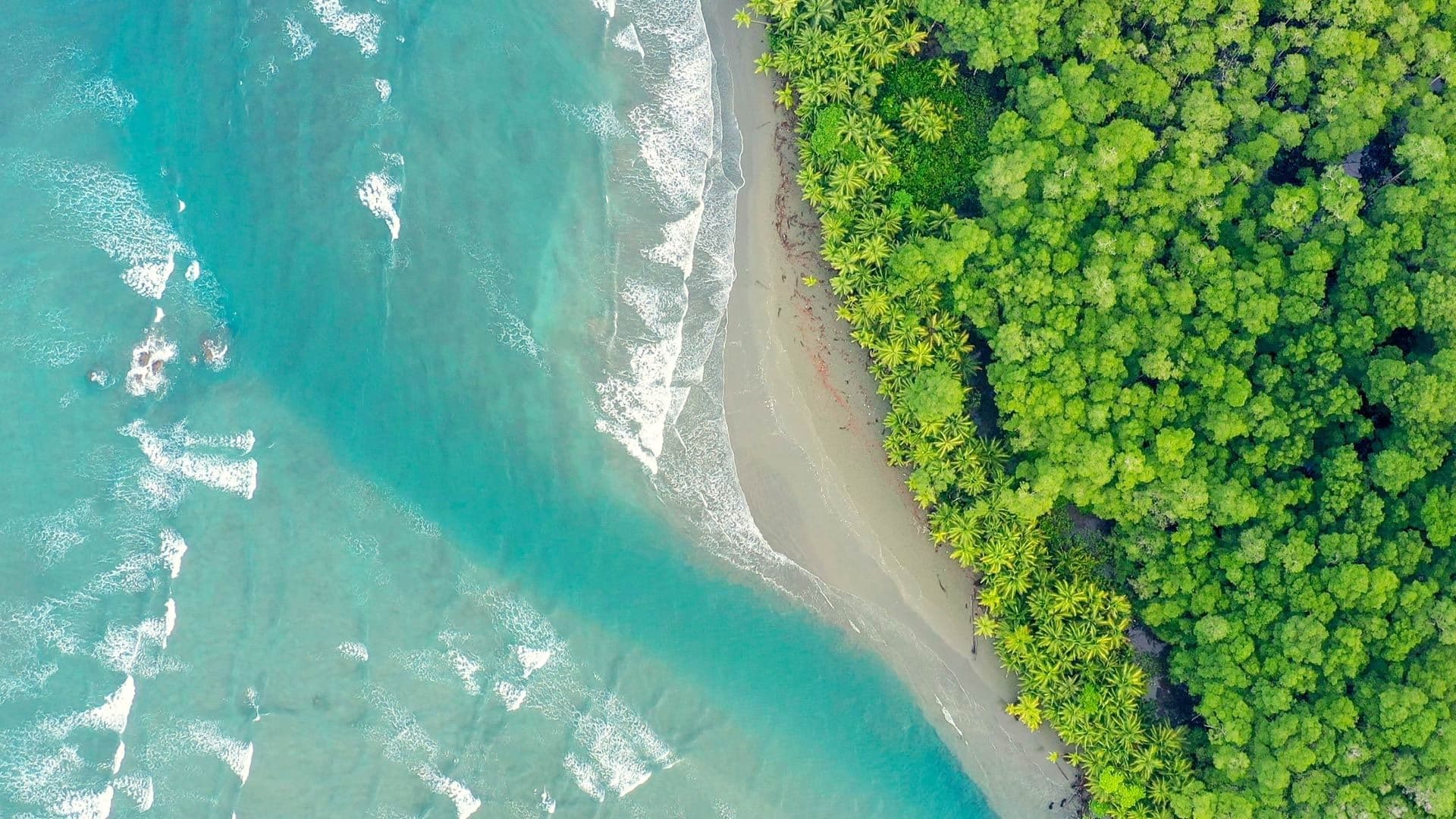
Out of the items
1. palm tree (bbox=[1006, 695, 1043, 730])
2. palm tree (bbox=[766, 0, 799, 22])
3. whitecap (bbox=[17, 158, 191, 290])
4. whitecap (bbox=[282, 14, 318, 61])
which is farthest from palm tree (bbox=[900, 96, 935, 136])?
whitecap (bbox=[17, 158, 191, 290])

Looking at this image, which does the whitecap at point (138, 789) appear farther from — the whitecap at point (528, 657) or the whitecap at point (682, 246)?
the whitecap at point (682, 246)

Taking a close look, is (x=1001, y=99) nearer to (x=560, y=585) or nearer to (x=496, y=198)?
(x=496, y=198)

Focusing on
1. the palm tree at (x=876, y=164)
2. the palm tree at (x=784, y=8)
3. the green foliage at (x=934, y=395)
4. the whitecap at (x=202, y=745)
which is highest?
the palm tree at (x=784, y=8)

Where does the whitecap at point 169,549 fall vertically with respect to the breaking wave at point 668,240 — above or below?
below

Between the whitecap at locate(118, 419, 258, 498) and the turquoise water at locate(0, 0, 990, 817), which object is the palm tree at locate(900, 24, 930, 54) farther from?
the whitecap at locate(118, 419, 258, 498)

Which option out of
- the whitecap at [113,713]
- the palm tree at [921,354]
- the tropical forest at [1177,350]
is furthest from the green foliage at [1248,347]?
the whitecap at [113,713]

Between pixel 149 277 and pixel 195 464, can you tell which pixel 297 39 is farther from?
pixel 195 464

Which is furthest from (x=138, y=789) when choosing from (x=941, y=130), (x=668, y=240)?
(x=941, y=130)
